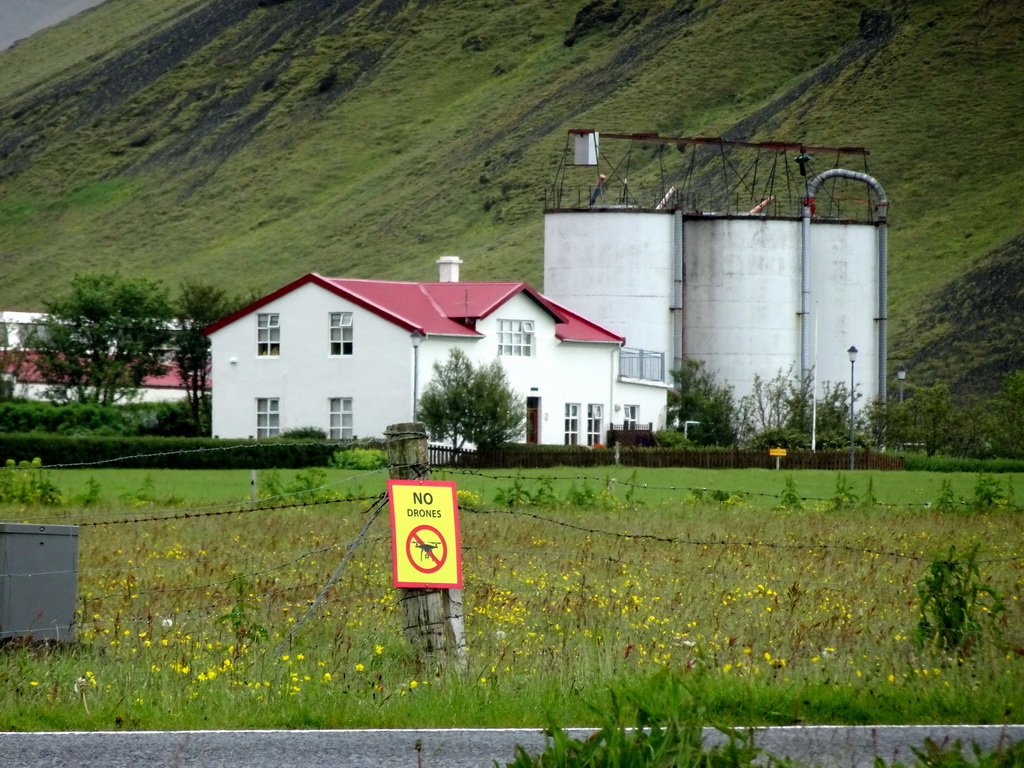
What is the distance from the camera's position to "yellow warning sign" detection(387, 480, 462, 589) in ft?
33.7

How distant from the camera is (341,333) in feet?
180

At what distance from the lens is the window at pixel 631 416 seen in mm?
60188

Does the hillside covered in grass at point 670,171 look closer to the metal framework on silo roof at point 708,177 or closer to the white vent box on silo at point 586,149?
the metal framework on silo roof at point 708,177

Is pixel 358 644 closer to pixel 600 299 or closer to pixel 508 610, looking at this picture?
pixel 508 610

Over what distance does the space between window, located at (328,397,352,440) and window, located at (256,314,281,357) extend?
3.08m

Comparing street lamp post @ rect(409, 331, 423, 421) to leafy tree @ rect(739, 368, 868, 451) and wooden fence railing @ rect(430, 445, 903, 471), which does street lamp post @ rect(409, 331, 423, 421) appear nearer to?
wooden fence railing @ rect(430, 445, 903, 471)

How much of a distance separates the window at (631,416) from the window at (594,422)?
1445 mm

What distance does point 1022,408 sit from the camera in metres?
62.8

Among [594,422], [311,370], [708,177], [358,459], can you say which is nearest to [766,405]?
[594,422]

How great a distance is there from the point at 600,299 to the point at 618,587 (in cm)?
5058

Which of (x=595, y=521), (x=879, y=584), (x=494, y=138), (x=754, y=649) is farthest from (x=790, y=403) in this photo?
(x=494, y=138)

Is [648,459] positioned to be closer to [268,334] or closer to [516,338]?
[516,338]

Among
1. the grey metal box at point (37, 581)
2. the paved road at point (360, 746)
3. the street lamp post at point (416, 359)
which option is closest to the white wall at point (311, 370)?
the street lamp post at point (416, 359)

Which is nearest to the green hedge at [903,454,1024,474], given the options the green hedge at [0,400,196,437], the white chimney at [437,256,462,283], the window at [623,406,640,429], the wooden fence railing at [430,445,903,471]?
the wooden fence railing at [430,445,903,471]
